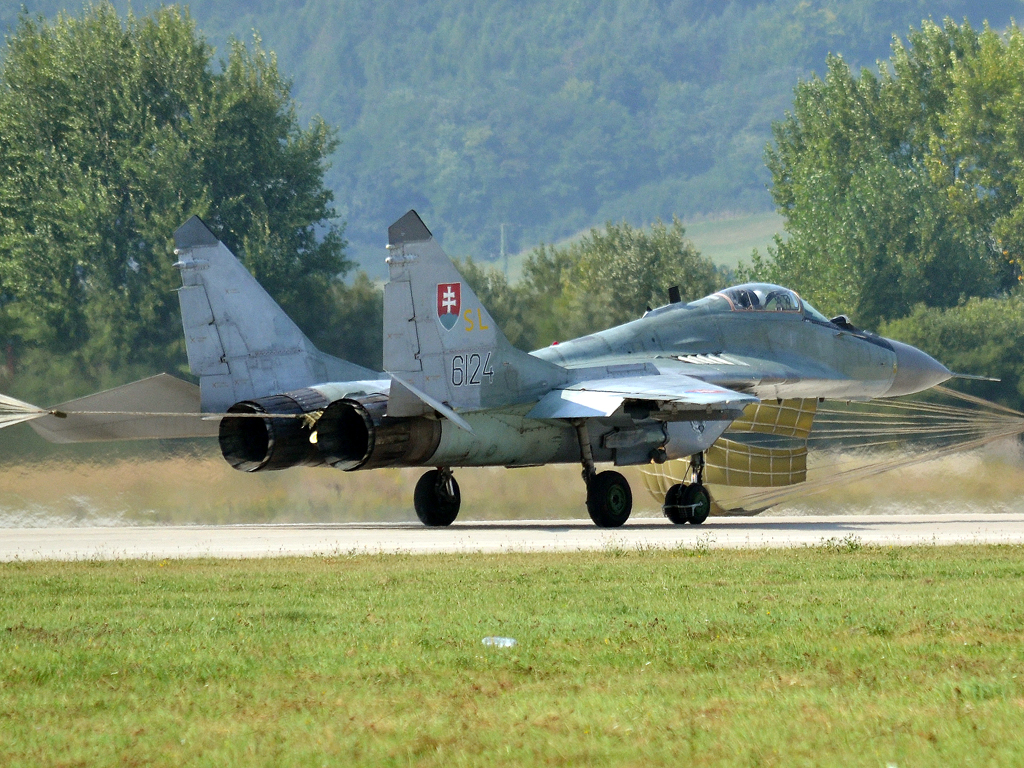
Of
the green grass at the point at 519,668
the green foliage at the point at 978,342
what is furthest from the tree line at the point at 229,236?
the green grass at the point at 519,668

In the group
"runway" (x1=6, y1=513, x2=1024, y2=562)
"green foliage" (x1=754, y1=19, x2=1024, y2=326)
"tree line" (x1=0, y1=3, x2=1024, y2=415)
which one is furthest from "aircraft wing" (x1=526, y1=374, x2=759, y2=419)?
"green foliage" (x1=754, y1=19, x2=1024, y2=326)

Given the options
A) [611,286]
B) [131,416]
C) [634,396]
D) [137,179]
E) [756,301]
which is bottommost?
[131,416]

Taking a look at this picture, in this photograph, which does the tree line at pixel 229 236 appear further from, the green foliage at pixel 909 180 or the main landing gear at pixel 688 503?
the main landing gear at pixel 688 503

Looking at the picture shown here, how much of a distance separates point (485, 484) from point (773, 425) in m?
5.36

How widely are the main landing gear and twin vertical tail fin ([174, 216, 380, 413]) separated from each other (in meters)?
6.31

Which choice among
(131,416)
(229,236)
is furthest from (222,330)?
(229,236)

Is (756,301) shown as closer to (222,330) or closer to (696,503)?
(696,503)

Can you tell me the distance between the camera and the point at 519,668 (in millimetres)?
7367

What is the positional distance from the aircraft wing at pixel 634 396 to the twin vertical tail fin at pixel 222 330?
420 centimetres

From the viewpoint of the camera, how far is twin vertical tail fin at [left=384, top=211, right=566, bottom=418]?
17.8m

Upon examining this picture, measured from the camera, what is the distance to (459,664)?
24.6 feet

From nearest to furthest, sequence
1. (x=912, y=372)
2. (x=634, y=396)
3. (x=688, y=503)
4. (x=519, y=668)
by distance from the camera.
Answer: (x=519, y=668)
(x=634, y=396)
(x=688, y=503)
(x=912, y=372)

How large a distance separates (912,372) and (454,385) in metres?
9.95

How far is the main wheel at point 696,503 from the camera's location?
21203 mm
